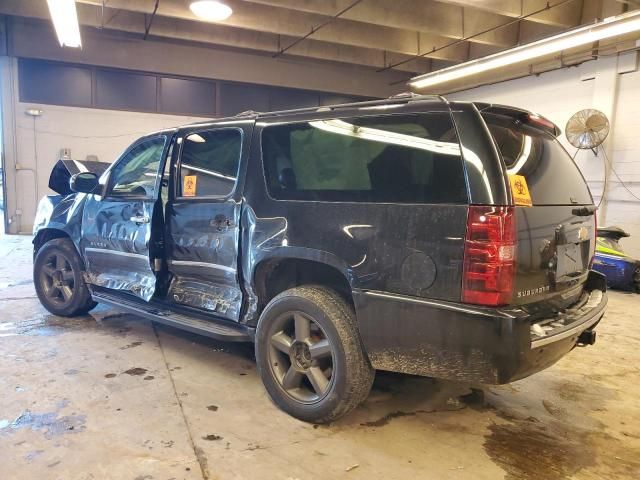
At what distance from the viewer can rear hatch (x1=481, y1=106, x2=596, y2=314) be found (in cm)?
210

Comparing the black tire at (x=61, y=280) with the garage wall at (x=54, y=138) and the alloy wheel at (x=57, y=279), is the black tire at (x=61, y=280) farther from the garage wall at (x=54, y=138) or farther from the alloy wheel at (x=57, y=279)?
the garage wall at (x=54, y=138)

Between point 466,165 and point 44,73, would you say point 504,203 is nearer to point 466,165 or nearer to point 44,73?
point 466,165

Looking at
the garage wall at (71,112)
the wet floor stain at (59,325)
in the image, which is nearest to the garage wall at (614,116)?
the garage wall at (71,112)

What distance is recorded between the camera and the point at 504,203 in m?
2.00

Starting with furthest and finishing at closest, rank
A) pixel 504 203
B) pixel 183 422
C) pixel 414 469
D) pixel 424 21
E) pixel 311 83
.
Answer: pixel 311 83
pixel 424 21
pixel 183 422
pixel 414 469
pixel 504 203

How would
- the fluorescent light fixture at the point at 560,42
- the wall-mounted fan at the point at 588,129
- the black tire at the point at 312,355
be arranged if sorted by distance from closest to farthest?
1. the black tire at the point at 312,355
2. the fluorescent light fixture at the point at 560,42
3. the wall-mounted fan at the point at 588,129

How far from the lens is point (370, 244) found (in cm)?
230

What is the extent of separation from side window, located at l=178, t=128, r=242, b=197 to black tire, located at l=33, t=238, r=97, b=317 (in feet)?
5.19

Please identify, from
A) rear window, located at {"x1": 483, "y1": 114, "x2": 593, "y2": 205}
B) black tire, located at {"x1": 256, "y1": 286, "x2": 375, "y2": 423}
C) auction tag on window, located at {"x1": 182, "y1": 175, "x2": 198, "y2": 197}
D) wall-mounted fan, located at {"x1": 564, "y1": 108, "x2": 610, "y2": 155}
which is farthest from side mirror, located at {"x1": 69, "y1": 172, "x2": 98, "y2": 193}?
wall-mounted fan, located at {"x1": 564, "y1": 108, "x2": 610, "y2": 155}

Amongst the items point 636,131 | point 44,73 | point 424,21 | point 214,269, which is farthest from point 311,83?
point 214,269

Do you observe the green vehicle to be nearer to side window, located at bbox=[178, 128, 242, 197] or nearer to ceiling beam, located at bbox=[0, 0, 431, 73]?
side window, located at bbox=[178, 128, 242, 197]

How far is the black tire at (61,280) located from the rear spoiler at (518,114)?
3.59m

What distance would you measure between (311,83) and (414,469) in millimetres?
11443

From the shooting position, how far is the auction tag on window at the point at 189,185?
3.30 meters
